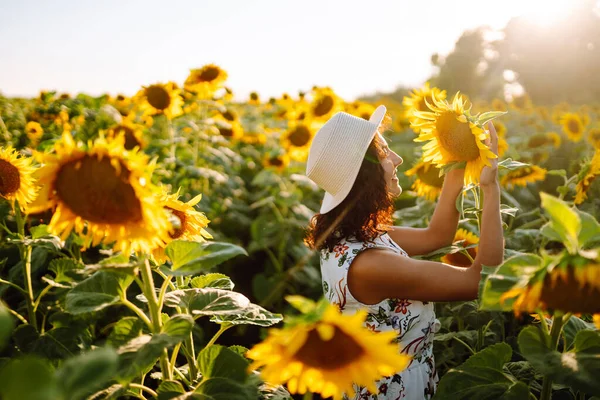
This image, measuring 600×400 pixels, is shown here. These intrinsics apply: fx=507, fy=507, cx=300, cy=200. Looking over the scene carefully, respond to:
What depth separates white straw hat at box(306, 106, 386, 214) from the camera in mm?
1886

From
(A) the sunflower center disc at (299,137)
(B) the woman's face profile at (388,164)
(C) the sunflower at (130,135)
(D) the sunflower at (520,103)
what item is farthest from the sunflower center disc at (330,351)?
(D) the sunflower at (520,103)

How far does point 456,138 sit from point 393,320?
71cm

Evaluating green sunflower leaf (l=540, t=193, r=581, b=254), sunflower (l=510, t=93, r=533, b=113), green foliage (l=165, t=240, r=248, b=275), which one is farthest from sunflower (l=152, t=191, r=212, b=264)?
sunflower (l=510, t=93, r=533, b=113)

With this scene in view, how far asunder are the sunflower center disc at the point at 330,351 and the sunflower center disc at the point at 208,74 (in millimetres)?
4361

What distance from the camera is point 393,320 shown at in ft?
6.19

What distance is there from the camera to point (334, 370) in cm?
107

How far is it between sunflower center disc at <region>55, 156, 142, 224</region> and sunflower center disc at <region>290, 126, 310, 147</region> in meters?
4.28

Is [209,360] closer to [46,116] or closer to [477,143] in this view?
[477,143]

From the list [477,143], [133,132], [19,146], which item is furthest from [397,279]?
[19,146]

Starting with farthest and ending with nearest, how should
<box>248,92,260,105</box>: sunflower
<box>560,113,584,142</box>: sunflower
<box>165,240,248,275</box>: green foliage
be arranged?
<box>248,92,260,105</box>: sunflower
<box>560,113,584,142</box>: sunflower
<box>165,240,248,275</box>: green foliage

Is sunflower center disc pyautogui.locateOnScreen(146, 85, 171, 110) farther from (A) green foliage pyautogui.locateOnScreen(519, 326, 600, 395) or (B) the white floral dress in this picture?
(A) green foliage pyautogui.locateOnScreen(519, 326, 600, 395)

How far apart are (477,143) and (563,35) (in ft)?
76.9

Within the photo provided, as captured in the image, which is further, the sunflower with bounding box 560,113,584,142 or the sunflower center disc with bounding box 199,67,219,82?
the sunflower with bounding box 560,113,584,142

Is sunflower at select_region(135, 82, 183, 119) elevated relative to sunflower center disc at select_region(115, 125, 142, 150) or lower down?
elevated
